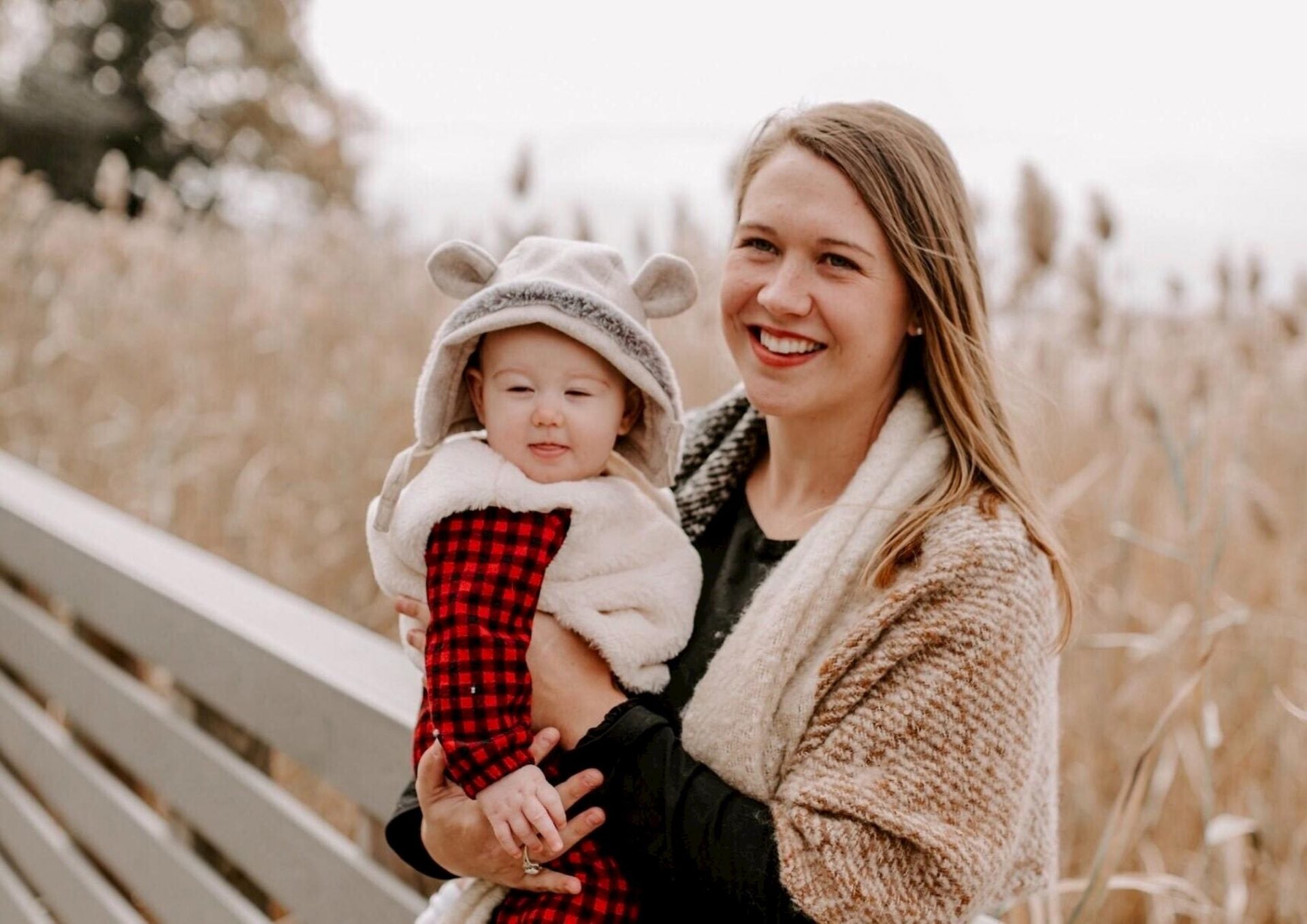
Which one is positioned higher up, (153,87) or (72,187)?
(153,87)

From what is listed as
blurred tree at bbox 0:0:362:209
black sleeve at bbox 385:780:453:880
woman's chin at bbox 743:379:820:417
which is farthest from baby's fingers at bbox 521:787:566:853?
blurred tree at bbox 0:0:362:209

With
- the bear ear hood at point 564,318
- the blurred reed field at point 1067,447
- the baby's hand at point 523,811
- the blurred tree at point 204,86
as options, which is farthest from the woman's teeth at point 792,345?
the blurred tree at point 204,86

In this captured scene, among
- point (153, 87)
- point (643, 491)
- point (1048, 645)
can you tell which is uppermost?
point (153, 87)

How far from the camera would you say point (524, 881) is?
110 centimetres

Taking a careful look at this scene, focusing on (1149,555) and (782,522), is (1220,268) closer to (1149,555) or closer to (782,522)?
(1149,555)

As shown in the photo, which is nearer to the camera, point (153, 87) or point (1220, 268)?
point (1220, 268)

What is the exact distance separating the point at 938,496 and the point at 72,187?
16717 mm

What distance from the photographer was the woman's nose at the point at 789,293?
1.14 m

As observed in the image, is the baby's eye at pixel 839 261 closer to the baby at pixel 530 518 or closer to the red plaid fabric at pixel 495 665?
the baby at pixel 530 518

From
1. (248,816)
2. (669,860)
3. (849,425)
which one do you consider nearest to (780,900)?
(669,860)

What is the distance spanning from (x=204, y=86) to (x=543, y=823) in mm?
18232

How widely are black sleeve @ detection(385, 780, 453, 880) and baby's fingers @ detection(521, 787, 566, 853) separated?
264 millimetres

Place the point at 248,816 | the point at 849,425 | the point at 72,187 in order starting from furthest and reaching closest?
1. the point at 72,187
2. the point at 248,816
3. the point at 849,425

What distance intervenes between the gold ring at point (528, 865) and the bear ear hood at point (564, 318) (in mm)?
359
